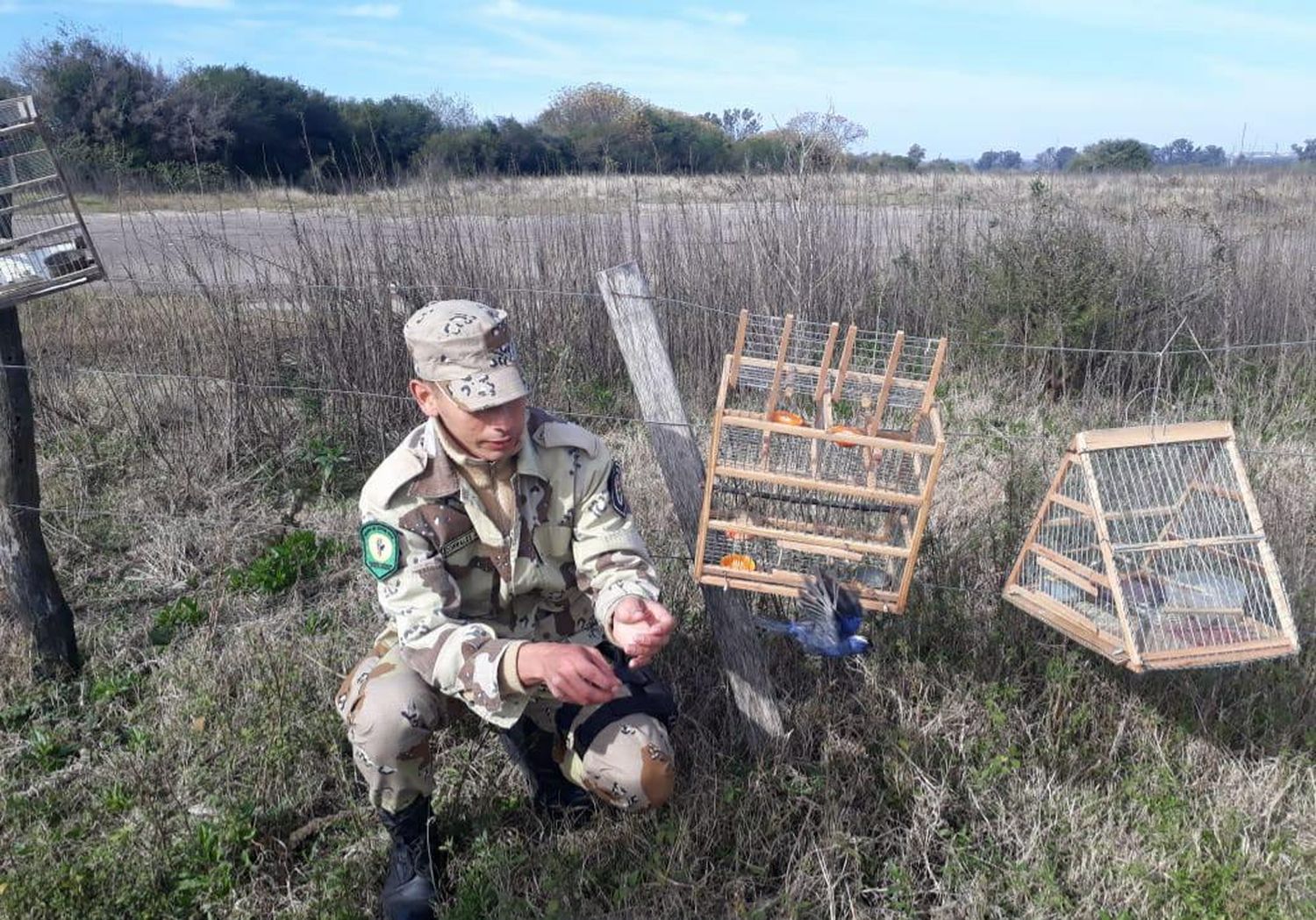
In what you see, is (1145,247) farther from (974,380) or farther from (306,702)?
(306,702)

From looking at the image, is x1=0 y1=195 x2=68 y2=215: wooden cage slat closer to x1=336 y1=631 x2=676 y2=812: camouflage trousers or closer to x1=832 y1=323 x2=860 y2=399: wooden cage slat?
x1=336 y1=631 x2=676 y2=812: camouflage trousers

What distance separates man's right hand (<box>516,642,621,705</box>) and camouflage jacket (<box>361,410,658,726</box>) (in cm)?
6

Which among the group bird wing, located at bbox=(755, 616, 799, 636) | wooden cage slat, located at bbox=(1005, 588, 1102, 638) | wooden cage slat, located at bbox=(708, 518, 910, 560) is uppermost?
wooden cage slat, located at bbox=(708, 518, 910, 560)

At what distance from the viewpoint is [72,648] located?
3.01 metres

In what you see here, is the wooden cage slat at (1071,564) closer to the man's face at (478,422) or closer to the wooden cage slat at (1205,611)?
the wooden cage slat at (1205,611)

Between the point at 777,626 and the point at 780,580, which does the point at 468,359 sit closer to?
the point at 780,580

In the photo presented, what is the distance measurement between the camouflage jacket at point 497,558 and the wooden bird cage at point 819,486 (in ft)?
0.91

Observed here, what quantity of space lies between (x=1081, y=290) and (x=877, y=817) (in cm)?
413

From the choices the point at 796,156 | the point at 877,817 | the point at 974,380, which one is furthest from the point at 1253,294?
the point at 877,817

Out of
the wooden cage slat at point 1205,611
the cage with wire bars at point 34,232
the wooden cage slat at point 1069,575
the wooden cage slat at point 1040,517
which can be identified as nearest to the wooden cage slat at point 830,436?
the wooden cage slat at point 1040,517

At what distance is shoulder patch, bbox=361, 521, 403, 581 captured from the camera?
2.09m

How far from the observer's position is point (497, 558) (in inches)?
87.4

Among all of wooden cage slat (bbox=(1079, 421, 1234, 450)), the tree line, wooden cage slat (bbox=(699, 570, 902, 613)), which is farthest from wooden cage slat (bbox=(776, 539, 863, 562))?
the tree line

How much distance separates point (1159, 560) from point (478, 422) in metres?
1.98
